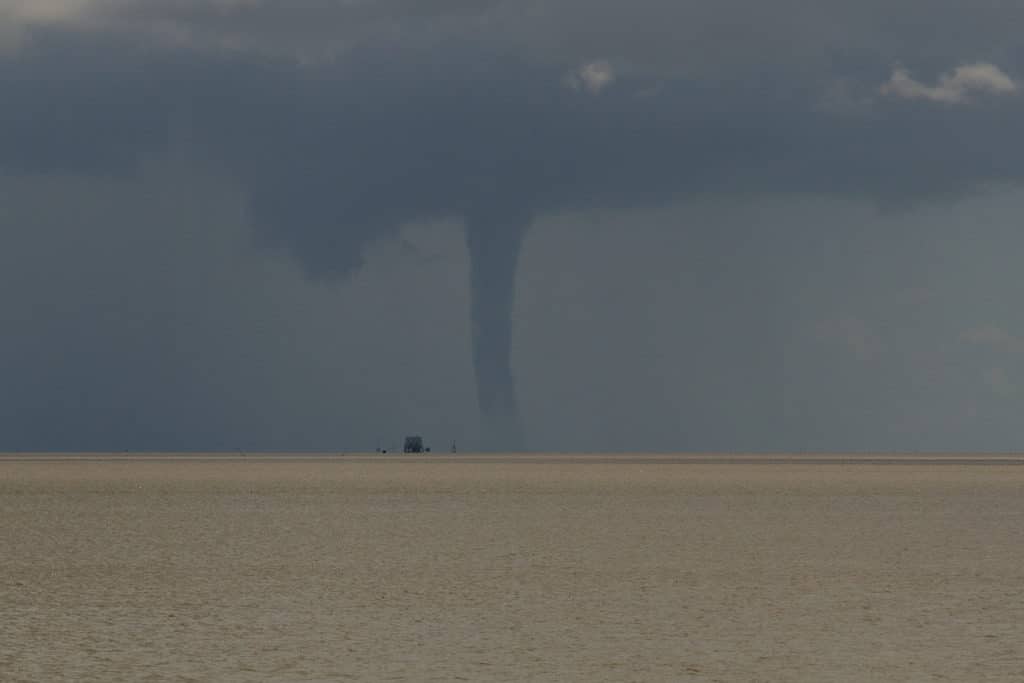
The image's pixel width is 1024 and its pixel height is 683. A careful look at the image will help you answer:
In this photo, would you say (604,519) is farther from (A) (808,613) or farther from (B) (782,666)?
(B) (782,666)

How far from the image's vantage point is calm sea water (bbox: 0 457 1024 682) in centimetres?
1446

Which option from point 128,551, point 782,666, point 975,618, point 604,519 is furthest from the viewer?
point 604,519

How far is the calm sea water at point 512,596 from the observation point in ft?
47.4

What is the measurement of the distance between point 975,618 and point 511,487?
4748 cm

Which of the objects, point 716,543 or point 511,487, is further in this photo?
point 511,487

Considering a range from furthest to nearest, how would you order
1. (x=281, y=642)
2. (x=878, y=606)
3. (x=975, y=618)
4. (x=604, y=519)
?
1. (x=604, y=519)
2. (x=878, y=606)
3. (x=975, y=618)
4. (x=281, y=642)

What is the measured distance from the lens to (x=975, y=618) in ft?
58.4

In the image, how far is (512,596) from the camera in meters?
20.5

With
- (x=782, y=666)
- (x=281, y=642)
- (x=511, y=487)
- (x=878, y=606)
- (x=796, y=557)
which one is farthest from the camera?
(x=511, y=487)

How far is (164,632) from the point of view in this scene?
16.8 metres

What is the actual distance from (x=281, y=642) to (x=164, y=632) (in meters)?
1.80

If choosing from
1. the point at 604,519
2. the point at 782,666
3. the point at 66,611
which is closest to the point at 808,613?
the point at 782,666

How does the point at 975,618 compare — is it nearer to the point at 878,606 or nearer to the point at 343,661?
the point at 878,606

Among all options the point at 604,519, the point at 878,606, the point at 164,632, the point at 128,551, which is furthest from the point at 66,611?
the point at 604,519
